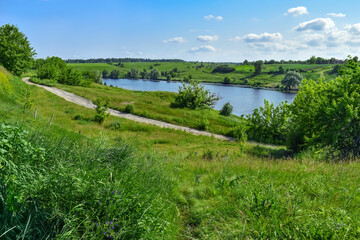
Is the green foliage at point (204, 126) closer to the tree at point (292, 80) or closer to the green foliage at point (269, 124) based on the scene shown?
the green foliage at point (269, 124)

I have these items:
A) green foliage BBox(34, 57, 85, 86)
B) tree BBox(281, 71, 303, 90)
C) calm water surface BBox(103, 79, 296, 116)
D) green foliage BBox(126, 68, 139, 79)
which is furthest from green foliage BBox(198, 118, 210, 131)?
green foliage BBox(126, 68, 139, 79)

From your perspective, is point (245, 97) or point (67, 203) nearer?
point (67, 203)

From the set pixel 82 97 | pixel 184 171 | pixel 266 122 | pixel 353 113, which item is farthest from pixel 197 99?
pixel 184 171

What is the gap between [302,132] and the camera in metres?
23.5

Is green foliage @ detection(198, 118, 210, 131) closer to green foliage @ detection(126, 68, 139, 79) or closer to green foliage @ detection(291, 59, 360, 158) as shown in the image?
green foliage @ detection(291, 59, 360, 158)

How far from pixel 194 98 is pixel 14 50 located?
40705 mm

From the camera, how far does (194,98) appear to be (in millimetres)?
49344

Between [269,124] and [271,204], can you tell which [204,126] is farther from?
[271,204]

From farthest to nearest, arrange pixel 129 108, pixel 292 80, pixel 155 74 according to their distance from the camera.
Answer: pixel 155 74, pixel 292 80, pixel 129 108

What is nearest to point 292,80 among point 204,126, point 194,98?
point 194,98

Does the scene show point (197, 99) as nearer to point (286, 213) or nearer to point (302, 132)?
point (302, 132)

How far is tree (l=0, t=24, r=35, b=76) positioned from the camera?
47.8 metres

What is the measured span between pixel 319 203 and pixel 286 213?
3.33ft

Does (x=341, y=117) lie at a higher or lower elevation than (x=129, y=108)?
higher
